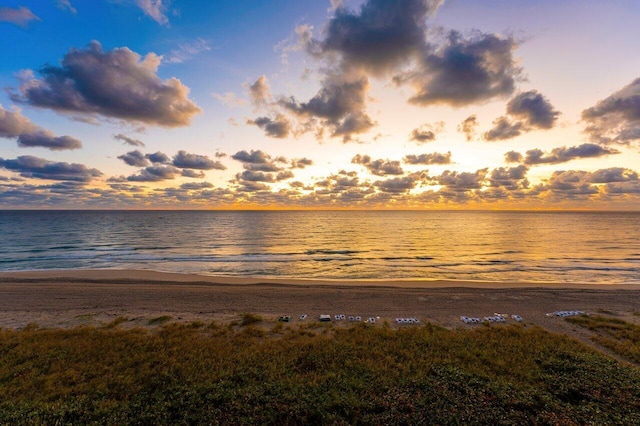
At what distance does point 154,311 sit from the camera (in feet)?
70.7

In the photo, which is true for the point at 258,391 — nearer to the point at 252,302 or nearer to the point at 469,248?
the point at 252,302

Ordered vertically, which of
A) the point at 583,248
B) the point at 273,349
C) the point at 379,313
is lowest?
the point at 583,248

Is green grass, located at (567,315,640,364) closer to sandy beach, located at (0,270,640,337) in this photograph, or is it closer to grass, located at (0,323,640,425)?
→ sandy beach, located at (0,270,640,337)

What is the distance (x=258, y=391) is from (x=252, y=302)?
14.4 metres

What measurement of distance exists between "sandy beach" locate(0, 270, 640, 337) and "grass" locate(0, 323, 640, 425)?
4471 millimetres

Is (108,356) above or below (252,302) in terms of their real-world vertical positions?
above

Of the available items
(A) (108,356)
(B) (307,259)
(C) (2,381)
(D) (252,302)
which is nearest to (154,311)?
(D) (252,302)

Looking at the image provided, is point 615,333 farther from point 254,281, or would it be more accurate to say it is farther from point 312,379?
point 254,281

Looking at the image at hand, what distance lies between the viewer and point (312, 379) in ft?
36.3

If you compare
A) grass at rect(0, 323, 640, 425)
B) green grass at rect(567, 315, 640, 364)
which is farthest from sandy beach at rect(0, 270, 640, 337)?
grass at rect(0, 323, 640, 425)

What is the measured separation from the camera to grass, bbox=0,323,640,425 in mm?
8977

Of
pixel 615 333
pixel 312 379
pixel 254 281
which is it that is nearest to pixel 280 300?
pixel 254 281

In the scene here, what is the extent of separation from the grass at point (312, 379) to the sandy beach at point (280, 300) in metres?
4.47

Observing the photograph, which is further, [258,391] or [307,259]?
[307,259]
